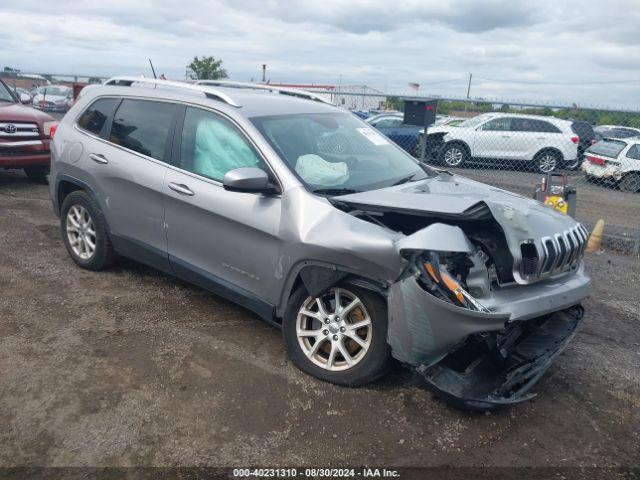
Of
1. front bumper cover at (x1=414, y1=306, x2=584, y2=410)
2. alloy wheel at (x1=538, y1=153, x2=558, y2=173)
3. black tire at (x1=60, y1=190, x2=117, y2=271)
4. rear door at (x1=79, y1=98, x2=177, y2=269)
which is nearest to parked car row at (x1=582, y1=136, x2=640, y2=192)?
alloy wheel at (x1=538, y1=153, x2=558, y2=173)

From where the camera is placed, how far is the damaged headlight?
2854 millimetres

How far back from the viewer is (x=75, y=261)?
5.20 metres

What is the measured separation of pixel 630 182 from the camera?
39.9 ft

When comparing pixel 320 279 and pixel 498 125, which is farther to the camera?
pixel 498 125

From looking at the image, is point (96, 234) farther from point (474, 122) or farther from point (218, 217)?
point (474, 122)

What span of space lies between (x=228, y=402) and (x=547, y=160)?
43.0 feet

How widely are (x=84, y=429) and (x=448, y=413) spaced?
206 centimetres

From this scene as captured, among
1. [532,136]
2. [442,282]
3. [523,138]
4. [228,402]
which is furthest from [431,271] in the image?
[532,136]

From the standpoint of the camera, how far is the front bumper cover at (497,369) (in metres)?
2.94

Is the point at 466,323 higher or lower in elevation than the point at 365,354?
higher

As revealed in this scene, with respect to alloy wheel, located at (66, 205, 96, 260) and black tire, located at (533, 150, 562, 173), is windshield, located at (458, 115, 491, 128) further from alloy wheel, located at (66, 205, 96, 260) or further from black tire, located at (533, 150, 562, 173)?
alloy wheel, located at (66, 205, 96, 260)

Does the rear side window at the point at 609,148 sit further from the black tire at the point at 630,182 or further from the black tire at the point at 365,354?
the black tire at the point at 365,354

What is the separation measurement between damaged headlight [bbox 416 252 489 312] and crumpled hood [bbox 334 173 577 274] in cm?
29

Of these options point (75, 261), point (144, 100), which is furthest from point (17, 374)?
point (144, 100)
